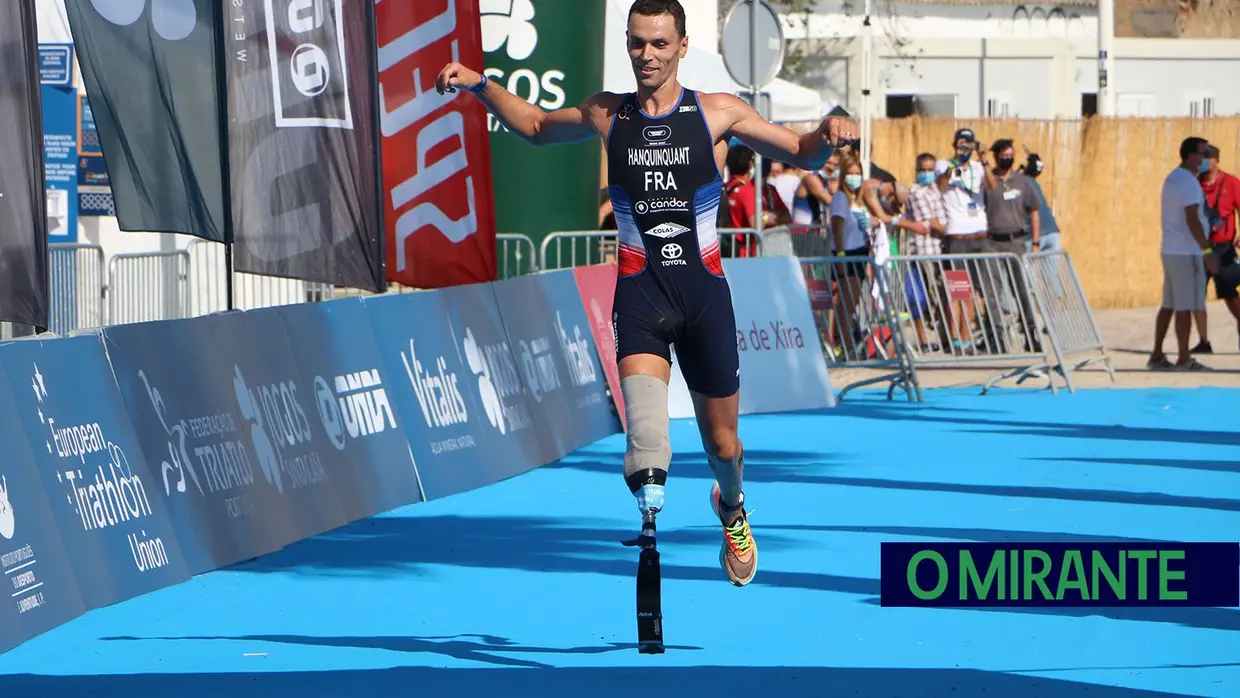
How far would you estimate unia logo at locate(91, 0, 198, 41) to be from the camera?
29.7 feet

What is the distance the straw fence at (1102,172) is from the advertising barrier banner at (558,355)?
14.2 metres

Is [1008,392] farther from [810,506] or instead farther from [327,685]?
[327,685]

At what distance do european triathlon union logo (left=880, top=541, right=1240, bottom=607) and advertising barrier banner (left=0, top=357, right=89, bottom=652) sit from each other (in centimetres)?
374

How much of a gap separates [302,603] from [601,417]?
7235mm

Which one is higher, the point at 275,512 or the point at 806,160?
the point at 806,160

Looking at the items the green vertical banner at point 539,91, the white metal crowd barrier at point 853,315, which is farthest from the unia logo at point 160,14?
the white metal crowd barrier at point 853,315

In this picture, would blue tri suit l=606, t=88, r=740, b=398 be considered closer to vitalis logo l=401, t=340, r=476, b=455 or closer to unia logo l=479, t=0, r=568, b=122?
vitalis logo l=401, t=340, r=476, b=455

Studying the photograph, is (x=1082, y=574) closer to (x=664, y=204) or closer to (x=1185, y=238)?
(x=664, y=204)

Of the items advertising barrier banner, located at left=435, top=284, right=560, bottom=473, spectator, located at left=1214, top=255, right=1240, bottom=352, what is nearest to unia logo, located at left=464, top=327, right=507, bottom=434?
advertising barrier banner, located at left=435, top=284, right=560, bottom=473

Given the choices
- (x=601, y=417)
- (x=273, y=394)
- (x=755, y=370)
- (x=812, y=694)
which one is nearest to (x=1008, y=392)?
(x=755, y=370)

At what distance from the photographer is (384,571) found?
9.06m

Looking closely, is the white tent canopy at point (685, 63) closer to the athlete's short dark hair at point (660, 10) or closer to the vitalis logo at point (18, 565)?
the athlete's short dark hair at point (660, 10)

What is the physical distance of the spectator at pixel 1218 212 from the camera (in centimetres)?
2062

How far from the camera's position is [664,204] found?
7195 mm
